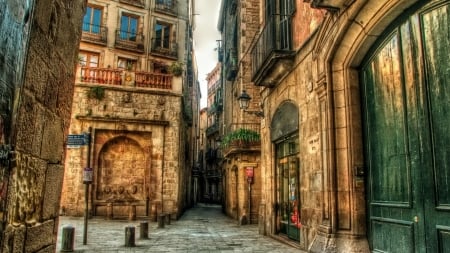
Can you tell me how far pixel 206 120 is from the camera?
53031 mm

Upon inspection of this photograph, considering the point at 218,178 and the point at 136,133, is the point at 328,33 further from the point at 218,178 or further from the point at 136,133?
the point at 218,178

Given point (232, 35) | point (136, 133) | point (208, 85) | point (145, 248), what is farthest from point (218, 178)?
point (145, 248)

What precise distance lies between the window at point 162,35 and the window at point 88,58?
3600 mm

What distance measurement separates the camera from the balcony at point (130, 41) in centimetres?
2016

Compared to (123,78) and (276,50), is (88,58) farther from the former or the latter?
(276,50)

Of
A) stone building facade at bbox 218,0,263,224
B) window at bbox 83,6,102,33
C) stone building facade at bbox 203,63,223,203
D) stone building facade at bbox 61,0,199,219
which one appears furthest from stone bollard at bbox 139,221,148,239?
stone building facade at bbox 203,63,223,203

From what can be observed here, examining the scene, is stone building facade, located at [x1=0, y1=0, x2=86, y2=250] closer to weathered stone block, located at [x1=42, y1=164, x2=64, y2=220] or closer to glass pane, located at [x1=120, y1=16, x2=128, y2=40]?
weathered stone block, located at [x1=42, y1=164, x2=64, y2=220]

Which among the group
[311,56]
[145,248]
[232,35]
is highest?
[232,35]

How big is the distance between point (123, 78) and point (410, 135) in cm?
1432

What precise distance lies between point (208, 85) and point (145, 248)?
1815 inches

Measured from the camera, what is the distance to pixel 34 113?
2.49 metres

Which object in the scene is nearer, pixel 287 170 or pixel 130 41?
pixel 287 170

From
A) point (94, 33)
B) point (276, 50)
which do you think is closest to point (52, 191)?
point (276, 50)

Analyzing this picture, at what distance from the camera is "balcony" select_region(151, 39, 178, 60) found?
20844 millimetres
